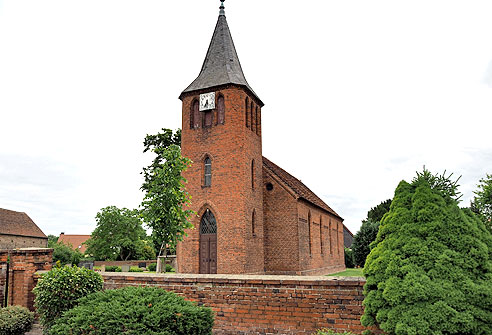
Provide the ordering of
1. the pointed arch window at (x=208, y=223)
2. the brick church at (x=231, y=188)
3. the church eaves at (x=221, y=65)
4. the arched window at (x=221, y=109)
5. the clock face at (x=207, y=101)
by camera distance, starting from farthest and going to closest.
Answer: the church eaves at (x=221, y=65)
the clock face at (x=207, y=101)
the arched window at (x=221, y=109)
the pointed arch window at (x=208, y=223)
the brick church at (x=231, y=188)

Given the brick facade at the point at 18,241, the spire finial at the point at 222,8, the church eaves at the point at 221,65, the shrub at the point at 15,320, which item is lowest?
the shrub at the point at 15,320

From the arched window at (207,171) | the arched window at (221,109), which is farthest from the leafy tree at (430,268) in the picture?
the arched window at (221,109)

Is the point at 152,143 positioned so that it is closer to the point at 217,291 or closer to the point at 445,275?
the point at 217,291

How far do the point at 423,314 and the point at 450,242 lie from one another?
117 cm

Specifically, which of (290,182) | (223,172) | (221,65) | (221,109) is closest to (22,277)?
(223,172)

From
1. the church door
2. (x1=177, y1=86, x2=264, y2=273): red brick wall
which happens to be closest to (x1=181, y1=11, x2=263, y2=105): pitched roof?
(x1=177, y1=86, x2=264, y2=273): red brick wall

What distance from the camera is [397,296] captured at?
5.26 m

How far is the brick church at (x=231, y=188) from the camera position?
21.1 metres

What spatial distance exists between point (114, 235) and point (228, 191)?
30.8m

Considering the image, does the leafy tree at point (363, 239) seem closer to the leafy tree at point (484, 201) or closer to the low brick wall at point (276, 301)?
the leafy tree at point (484, 201)

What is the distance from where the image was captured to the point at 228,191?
21.3 m

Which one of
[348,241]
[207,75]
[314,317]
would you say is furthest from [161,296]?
[348,241]

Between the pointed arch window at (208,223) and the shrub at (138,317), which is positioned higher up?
the pointed arch window at (208,223)

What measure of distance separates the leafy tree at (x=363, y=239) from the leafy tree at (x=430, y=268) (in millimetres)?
26019
